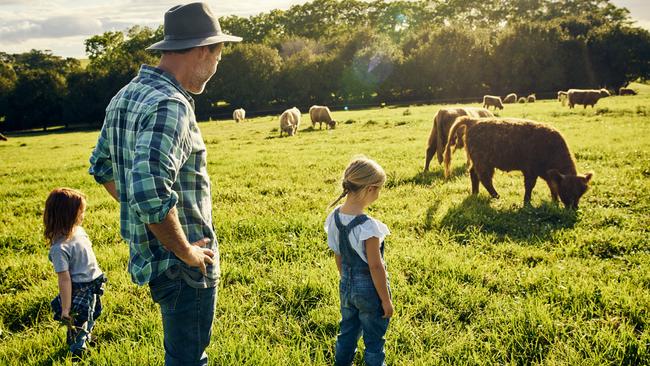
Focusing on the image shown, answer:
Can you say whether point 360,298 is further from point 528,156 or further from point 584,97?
point 584,97

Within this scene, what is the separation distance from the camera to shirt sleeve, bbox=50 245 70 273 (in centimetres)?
367

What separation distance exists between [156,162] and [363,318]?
1.92 metres

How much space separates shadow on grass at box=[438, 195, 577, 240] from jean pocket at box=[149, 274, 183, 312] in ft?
17.5

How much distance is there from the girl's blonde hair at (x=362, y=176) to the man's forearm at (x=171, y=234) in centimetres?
127

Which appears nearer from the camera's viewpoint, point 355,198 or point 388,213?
point 355,198

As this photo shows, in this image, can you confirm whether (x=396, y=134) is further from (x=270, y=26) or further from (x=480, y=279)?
(x=270, y=26)

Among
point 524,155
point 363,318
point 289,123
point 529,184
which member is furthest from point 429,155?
point 289,123

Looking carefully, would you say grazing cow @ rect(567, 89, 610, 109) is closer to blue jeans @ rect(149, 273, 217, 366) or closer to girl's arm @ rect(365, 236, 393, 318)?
girl's arm @ rect(365, 236, 393, 318)

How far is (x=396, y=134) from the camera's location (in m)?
20.4

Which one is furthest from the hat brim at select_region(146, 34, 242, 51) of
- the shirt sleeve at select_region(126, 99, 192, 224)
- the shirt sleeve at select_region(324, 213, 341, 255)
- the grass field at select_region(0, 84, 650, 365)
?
the grass field at select_region(0, 84, 650, 365)

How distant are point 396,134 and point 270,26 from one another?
90983mm

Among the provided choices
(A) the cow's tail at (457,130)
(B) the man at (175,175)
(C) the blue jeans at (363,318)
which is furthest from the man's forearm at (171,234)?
(A) the cow's tail at (457,130)

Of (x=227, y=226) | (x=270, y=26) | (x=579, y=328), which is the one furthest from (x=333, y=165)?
(x=270, y=26)

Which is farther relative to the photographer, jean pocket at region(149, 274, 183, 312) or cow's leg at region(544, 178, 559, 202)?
cow's leg at region(544, 178, 559, 202)
